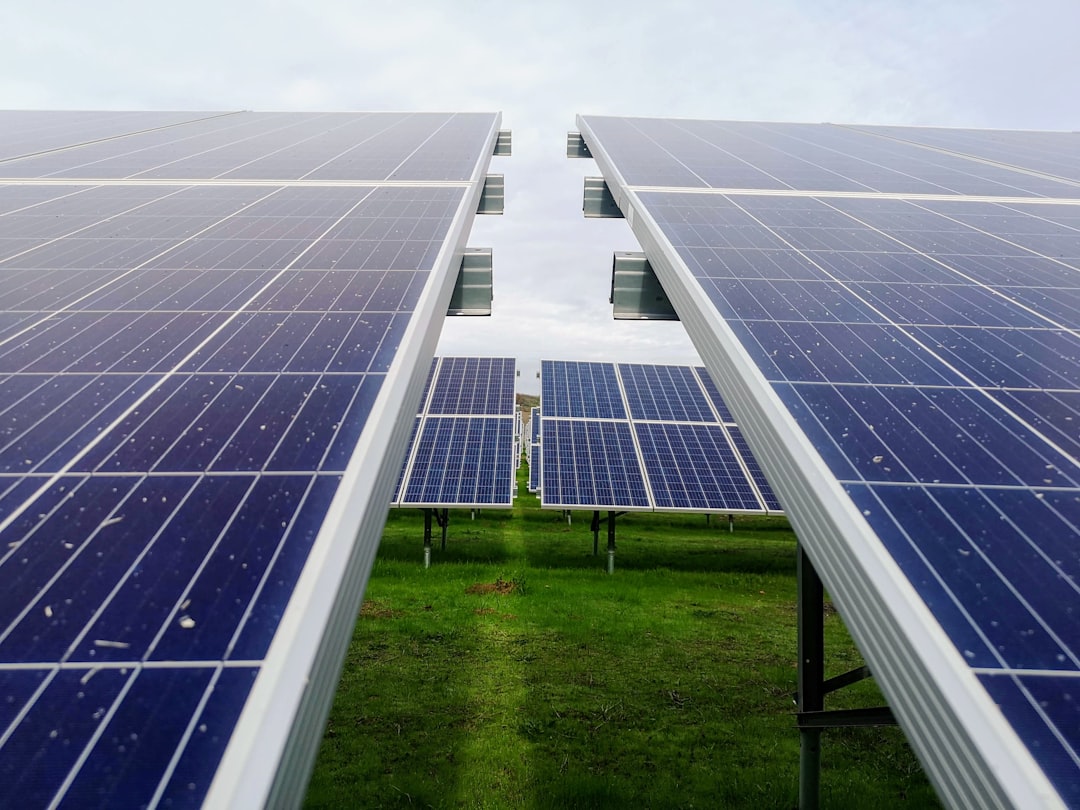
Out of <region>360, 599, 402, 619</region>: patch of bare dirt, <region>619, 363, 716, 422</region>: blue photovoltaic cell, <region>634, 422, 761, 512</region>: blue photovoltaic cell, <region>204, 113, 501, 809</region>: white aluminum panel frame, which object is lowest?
<region>360, 599, 402, 619</region>: patch of bare dirt

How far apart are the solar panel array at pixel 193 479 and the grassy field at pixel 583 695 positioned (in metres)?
5.55

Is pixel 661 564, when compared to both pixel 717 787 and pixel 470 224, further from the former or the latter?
pixel 470 224

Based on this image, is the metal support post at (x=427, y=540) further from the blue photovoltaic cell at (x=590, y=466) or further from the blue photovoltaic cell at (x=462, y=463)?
the blue photovoltaic cell at (x=590, y=466)

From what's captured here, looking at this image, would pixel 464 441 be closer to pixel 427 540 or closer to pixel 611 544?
pixel 427 540

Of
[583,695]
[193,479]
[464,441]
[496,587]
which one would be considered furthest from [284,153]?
[193,479]

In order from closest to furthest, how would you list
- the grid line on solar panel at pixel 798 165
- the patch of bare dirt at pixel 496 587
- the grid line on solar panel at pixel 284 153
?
the grid line on solar panel at pixel 798 165
the grid line on solar panel at pixel 284 153
the patch of bare dirt at pixel 496 587

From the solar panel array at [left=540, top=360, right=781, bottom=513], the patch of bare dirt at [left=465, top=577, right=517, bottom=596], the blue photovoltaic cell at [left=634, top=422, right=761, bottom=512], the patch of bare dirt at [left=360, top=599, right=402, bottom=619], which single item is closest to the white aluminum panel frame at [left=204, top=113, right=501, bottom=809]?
the patch of bare dirt at [left=360, top=599, right=402, bottom=619]

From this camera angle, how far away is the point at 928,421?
414 cm

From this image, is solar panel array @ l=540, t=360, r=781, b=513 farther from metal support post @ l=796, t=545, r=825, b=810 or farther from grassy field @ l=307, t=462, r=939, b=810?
metal support post @ l=796, t=545, r=825, b=810

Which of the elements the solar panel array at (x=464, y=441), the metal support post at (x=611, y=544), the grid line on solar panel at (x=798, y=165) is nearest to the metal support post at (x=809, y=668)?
the grid line on solar panel at (x=798, y=165)

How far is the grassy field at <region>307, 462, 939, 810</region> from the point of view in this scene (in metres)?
7.84

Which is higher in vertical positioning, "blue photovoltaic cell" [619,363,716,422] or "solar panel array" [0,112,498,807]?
"solar panel array" [0,112,498,807]

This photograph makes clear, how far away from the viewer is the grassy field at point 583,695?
7836mm

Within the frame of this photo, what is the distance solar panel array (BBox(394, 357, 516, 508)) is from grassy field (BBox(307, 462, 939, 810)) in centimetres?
206
